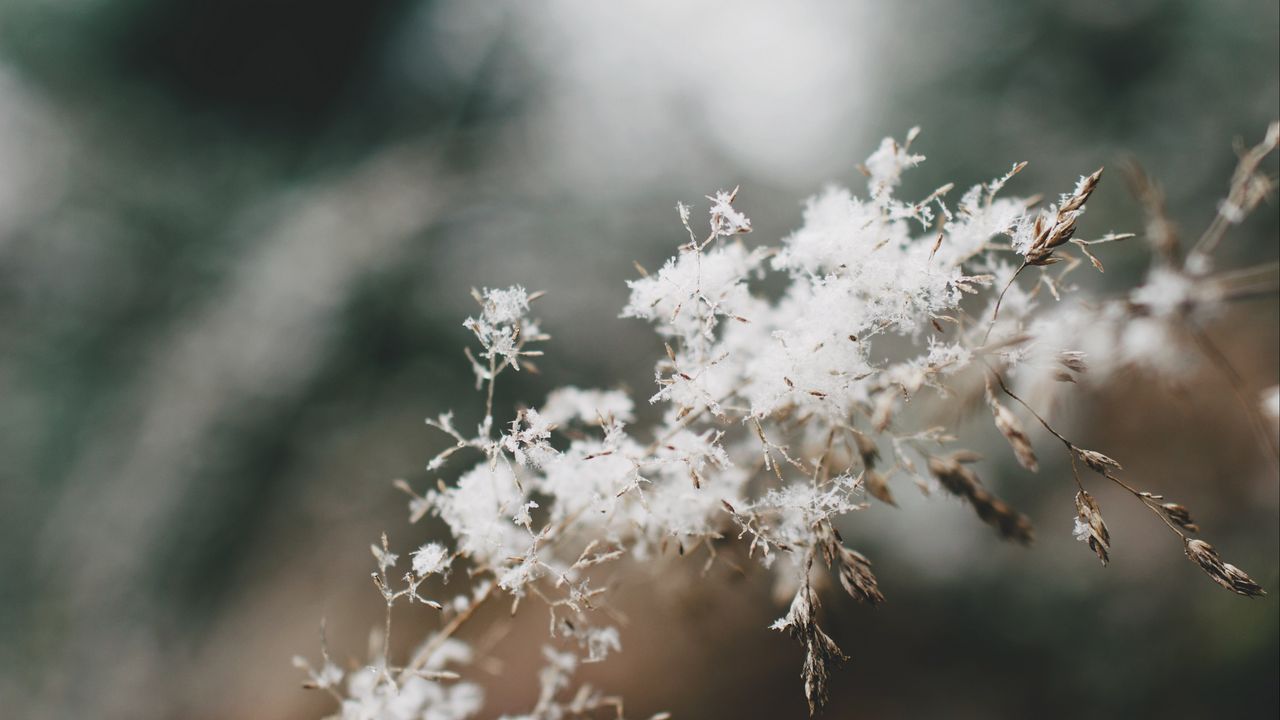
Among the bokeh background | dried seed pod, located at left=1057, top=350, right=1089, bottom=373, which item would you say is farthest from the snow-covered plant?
the bokeh background

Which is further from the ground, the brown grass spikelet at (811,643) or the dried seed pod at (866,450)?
the dried seed pod at (866,450)

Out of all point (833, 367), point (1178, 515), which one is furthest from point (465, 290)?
point (1178, 515)

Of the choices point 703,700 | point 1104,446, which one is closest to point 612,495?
point 703,700

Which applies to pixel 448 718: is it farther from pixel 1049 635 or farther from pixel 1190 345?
pixel 1049 635

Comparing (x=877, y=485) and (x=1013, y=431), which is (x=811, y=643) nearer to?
(x=877, y=485)

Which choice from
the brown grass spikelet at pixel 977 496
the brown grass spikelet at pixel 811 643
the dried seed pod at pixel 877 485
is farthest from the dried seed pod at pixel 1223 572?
the brown grass spikelet at pixel 811 643

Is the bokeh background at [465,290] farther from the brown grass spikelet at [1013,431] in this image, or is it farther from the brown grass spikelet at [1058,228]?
the brown grass spikelet at [1058,228]

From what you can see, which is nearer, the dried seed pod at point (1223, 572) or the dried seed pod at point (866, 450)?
the dried seed pod at point (1223, 572)
